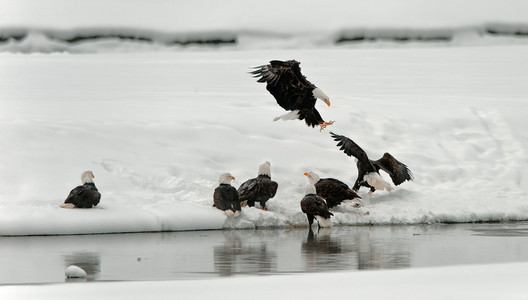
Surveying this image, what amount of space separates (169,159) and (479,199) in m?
4.60

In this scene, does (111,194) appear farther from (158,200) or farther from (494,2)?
(494,2)

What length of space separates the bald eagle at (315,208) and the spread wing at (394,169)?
1595 millimetres

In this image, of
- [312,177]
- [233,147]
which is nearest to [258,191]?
[312,177]

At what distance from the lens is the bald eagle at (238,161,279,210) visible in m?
12.8

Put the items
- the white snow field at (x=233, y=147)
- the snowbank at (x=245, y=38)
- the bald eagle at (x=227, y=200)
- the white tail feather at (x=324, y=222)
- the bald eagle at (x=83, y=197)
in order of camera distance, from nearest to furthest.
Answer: the bald eagle at (x=83, y=197), the bald eagle at (x=227, y=200), the white tail feather at (x=324, y=222), the white snow field at (x=233, y=147), the snowbank at (x=245, y=38)

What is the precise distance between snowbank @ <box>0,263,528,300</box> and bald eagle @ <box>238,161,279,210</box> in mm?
4635

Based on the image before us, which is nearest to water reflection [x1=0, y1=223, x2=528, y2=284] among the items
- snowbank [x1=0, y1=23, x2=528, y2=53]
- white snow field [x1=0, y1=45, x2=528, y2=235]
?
white snow field [x1=0, y1=45, x2=528, y2=235]

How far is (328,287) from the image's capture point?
24.7ft

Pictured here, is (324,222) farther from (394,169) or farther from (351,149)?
(394,169)

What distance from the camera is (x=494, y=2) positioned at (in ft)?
112

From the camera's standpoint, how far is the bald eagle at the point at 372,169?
1318cm

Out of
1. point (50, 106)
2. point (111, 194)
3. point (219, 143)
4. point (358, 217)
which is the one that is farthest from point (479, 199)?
point (50, 106)

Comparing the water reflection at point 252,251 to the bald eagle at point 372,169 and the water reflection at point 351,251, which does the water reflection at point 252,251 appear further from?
the bald eagle at point 372,169

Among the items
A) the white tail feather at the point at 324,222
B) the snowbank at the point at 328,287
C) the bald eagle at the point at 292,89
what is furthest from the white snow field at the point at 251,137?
the bald eagle at the point at 292,89
